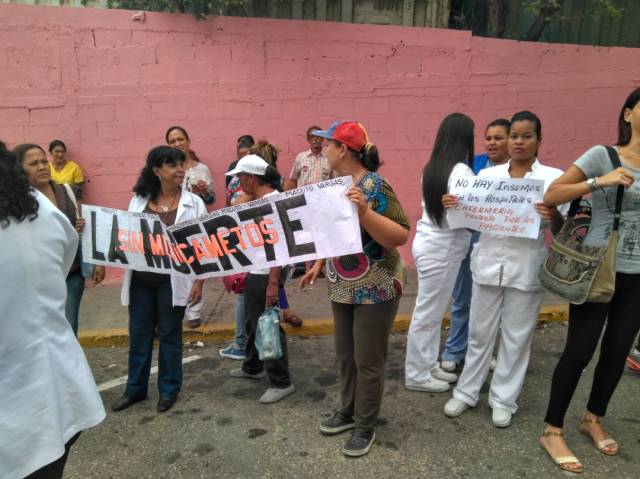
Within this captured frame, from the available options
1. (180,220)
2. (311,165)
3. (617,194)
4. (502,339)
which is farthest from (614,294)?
(311,165)

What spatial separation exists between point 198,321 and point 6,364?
11.5ft

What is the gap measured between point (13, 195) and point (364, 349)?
6.45 ft

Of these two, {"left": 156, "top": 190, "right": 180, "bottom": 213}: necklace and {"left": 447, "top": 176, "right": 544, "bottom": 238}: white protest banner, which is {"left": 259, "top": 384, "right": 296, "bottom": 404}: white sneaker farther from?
{"left": 447, "top": 176, "right": 544, "bottom": 238}: white protest banner

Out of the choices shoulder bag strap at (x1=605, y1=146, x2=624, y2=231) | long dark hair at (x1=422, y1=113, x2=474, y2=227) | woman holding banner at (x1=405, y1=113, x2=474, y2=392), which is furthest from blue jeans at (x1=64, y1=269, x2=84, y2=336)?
shoulder bag strap at (x1=605, y1=146, x2=624, y2=231)

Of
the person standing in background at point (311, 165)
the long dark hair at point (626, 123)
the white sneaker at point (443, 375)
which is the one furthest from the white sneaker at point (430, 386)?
the person standing in background at point (311, 165)

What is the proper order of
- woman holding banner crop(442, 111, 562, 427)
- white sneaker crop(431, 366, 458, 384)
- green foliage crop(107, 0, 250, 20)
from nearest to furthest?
woman holding banner crop(442, 111, 562, 427) < white sneaker crop(431, 366, 458, 384) < green foliage crop(107, 0, 250, 20)

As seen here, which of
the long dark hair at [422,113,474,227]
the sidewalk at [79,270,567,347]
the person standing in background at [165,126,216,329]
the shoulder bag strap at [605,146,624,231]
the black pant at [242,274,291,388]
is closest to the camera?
the shoulder bag strap at [605,146,624,231]

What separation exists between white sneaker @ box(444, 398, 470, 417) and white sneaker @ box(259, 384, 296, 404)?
1.17m

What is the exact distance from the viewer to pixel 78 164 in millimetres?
6250

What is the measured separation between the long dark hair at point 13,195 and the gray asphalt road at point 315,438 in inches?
73.7

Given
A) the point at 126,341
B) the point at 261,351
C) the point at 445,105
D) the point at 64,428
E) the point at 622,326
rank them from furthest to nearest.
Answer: the point at 445,105 < the point at 126,341 < the point at 261,351 < the point at 622,326 < the point at 64,428

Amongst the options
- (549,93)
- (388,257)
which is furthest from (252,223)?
(549,93)

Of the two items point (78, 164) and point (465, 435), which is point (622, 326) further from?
point (78, 164)

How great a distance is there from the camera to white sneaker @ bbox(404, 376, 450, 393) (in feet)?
12.5
